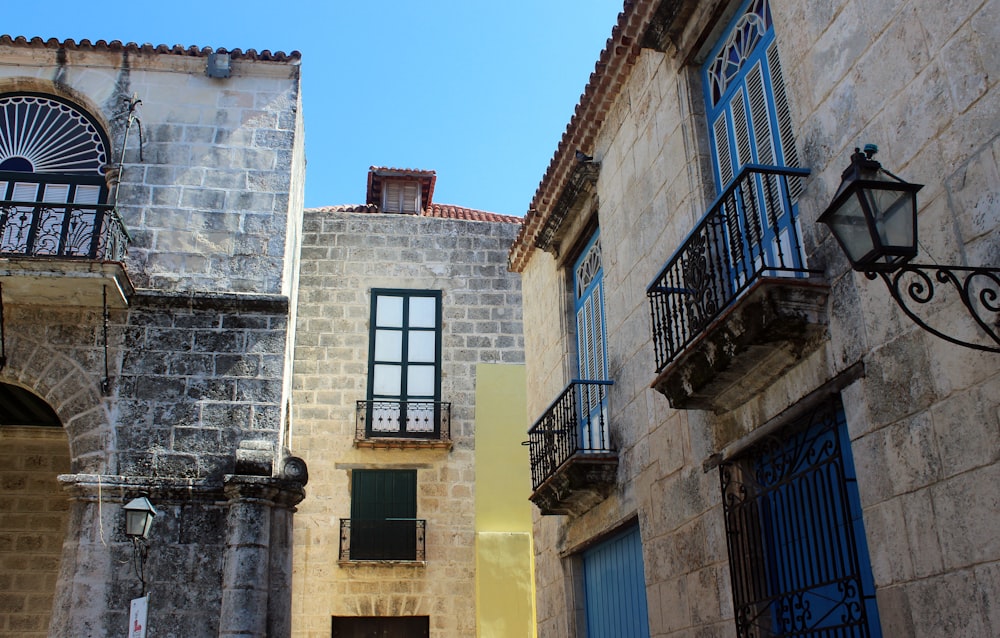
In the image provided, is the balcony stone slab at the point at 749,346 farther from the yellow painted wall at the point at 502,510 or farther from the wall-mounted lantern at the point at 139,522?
the yellow painted wall at the point at 502,510

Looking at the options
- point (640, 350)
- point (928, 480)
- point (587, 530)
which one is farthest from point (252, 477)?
point (928, 480)

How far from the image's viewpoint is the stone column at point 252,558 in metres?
7.95

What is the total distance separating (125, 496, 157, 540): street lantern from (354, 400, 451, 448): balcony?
675cm

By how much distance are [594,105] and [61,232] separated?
5.25 meters

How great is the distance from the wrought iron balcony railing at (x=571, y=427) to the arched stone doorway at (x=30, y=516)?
19.4 feet

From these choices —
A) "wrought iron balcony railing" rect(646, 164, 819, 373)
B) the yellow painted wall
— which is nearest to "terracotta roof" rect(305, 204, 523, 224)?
the yellow painted wall

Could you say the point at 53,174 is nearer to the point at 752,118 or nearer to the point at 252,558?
the point at 252,558

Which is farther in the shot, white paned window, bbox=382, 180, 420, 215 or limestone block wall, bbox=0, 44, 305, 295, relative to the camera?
white paned window, bbox=382, 180, 420, 215

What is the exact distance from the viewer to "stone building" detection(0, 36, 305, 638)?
8141mm

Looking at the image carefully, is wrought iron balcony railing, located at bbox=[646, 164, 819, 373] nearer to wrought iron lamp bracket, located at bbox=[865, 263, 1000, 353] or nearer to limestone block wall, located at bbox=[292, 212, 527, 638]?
wrought iron lamp bracket, located at bbox=[865, 263, 1000, 353]

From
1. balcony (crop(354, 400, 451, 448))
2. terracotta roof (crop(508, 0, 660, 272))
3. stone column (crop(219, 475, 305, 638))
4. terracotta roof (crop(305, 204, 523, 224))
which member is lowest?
A: stone column (crop(219, 475, 305, 638))

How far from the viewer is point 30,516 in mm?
11344

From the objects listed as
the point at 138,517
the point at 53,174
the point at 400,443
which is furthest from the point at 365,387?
the point at 138,517

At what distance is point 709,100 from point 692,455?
2557 millimetres
